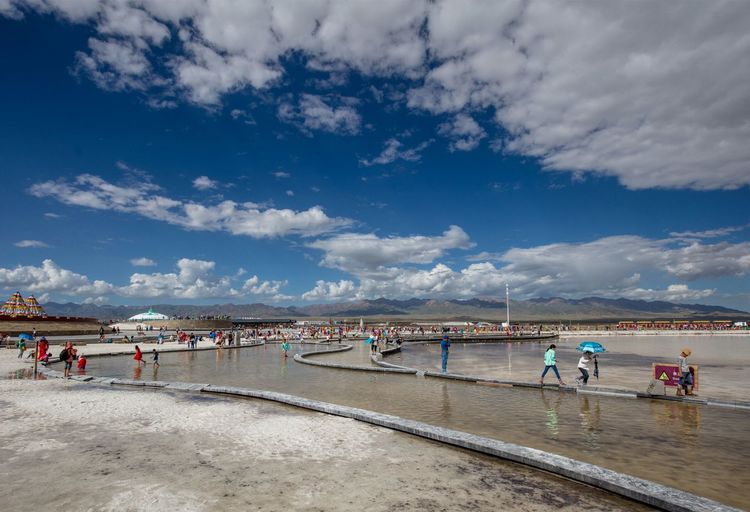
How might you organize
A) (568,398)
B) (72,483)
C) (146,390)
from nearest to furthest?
(72,483), (568,398), (146,390)

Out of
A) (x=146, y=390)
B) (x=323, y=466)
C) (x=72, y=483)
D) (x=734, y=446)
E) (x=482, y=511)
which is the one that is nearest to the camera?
(x=482, y=511)

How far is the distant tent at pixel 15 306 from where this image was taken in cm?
5544

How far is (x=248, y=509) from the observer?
5254mm

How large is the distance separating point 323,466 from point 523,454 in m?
3.47

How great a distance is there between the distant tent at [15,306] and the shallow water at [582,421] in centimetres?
5322

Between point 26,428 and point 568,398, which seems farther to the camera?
point 568,398

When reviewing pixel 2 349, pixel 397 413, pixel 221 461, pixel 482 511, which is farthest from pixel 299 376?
pixel 2 349

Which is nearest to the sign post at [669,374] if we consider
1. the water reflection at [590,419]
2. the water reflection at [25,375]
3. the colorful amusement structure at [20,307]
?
the water reflection at [590,419]

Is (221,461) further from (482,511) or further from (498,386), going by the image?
(498,386)

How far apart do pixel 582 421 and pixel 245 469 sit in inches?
324

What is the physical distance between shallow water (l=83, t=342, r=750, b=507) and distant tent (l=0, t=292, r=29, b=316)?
53.2 meters

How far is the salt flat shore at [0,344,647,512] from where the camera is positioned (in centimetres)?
551

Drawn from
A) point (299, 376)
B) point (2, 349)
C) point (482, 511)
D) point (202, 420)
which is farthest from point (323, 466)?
point (2, 349)

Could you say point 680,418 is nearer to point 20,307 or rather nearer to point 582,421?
point 582,421
